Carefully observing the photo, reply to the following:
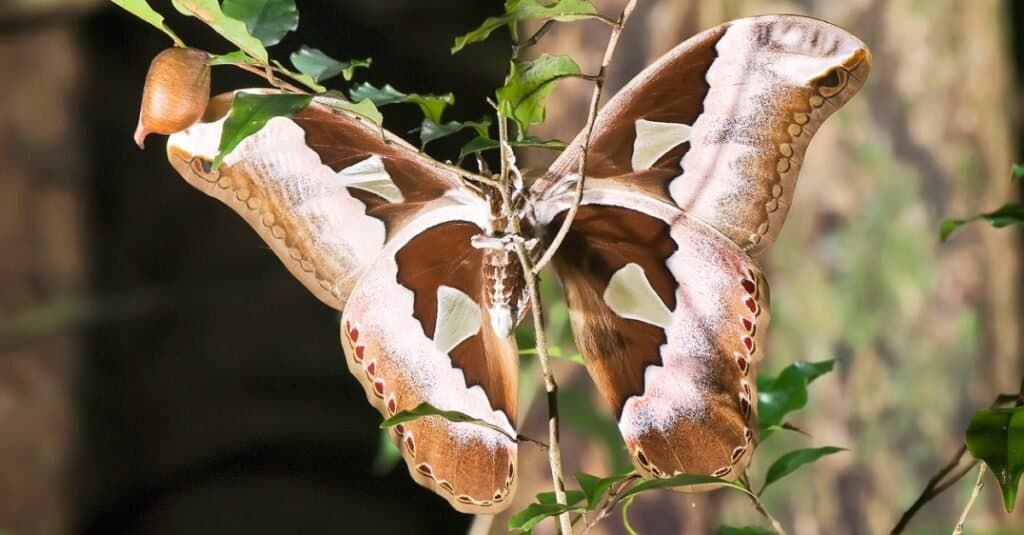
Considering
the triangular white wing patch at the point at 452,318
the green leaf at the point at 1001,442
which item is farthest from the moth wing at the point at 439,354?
the green leaf at the point at 1001,442

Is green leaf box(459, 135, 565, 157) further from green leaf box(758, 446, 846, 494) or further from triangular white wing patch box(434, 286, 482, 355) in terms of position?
green leaf box(758, 446, 846, 494)

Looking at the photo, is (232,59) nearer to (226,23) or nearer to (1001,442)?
(226,23)

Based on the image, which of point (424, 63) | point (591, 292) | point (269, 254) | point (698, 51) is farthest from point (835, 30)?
point (424, 63)

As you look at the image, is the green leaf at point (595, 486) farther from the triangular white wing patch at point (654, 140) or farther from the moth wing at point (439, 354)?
the triangular white wing patch at point (654, 140)

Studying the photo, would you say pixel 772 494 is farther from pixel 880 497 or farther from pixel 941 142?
pixel 941 142

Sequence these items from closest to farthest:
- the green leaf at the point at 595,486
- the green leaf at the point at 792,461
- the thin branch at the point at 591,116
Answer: the thin branch at the point at 591,116, the green leaf at the point at 595,486, the green leaf at the point at 792,461

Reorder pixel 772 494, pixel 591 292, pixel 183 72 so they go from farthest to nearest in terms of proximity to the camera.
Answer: pixel 772 494, pixel 591 292, pixel 183 72

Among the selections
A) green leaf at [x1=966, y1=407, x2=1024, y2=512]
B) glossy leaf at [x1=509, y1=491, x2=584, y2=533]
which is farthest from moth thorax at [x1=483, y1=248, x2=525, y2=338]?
green leaf at [x1=966, y1=407, x2=1024, y2=512]
